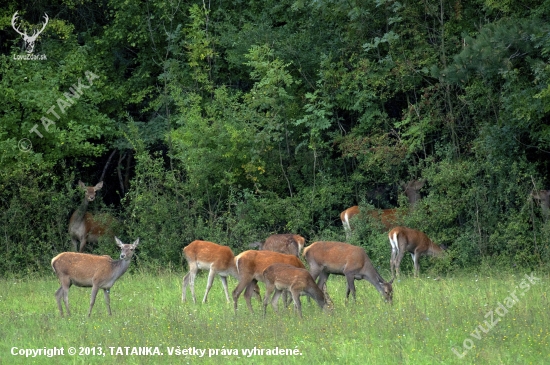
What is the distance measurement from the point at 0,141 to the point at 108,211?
313cm

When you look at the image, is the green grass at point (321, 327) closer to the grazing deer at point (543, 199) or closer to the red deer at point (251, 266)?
the red deer at point (251, 266)

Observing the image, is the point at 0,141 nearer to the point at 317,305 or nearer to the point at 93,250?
the point at 93,250

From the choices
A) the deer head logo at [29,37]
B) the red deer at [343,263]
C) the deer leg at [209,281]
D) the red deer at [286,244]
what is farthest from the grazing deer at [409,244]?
the deer head logo at [29,37]

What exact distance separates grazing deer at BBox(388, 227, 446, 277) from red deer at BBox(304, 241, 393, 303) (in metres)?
3.43

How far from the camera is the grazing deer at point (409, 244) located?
1730 centimetres

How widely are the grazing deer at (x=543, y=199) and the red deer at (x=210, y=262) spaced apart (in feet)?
20.4

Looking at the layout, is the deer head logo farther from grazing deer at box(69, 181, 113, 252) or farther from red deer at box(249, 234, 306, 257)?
red deer at box(249, 234, 306, 257)

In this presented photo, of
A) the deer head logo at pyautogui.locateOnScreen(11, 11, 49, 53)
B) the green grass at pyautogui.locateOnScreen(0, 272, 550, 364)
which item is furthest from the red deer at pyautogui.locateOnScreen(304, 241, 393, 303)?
the deer head logo at pyautogui.locateOnScreen(11, 11, 49, 53)

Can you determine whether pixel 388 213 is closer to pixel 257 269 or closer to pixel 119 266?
pixel 257 269

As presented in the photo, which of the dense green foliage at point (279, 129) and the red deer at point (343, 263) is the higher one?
the dense green foliage at point (279, 129)

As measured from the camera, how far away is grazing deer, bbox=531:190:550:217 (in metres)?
17.5

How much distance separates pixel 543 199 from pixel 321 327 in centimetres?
784

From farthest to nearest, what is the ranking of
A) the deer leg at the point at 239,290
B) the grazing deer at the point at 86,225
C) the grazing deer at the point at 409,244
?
the grazing deer at the point at 86,225 < the grazing deer at the point at 409,244 < the deer leg at the point at 239,290

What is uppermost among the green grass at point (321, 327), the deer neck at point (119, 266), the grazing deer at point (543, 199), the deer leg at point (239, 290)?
the grazing deer at point (543, 199)
